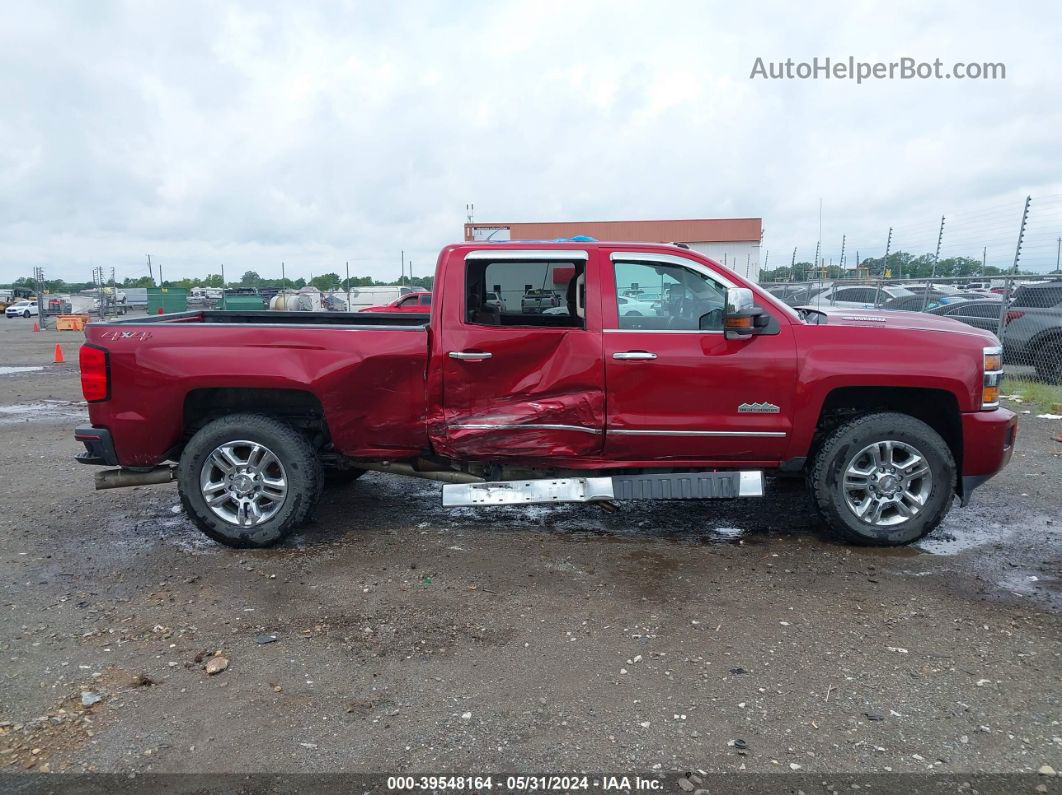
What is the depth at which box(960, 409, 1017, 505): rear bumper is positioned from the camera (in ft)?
16.3

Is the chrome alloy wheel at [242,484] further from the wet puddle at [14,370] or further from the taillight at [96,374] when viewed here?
the wet puddle at [14,370]

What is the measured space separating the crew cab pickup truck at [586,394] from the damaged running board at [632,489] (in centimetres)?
1

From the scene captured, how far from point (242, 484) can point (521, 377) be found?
76.6 inches

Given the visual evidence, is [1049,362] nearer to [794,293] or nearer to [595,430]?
[794,293]

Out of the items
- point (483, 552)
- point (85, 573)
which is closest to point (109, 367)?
point (85, 573)

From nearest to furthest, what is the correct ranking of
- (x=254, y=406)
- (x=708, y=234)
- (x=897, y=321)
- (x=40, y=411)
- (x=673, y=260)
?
(x=673, y=260)
(x=897, y=321)
(x=254, y=406)
(x=40, y=411)
(x=708, y=234)

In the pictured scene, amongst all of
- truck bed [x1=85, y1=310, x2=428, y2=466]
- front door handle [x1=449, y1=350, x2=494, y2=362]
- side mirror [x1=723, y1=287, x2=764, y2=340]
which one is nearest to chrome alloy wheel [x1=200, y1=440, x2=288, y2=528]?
truck bed [x1=85, y1=310, x2=428, y2=466]

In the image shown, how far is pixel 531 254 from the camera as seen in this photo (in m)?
5.14

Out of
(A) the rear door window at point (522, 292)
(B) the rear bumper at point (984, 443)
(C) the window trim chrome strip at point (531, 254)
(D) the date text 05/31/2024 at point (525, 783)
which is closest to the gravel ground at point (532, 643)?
(D) the date text 05/31/2024 at point (525, 783)

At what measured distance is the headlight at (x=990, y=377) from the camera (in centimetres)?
495

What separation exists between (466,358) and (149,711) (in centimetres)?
258

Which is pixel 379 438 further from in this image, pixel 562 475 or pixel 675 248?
pixel 675 248

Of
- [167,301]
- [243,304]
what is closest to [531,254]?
[243,304]

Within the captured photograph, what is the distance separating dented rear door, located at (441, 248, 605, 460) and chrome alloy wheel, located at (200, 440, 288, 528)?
1.18 meters
